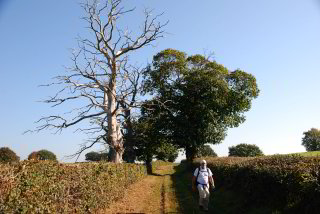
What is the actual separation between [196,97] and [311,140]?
64.6 m

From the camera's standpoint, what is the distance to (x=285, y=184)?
10766 millimetres

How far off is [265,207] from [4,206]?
28.3 ft

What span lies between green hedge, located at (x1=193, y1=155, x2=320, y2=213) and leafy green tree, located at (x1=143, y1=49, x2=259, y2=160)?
24331mm

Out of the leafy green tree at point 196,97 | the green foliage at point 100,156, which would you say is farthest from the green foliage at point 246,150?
the leafy green tree at point 196,97

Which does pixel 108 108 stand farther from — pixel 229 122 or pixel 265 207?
pixel 229 122

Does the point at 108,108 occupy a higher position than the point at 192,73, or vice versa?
the point at 192,73

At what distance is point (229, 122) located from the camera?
42750mm

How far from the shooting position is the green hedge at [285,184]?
927cm

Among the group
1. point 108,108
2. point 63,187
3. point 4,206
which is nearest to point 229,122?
point 108,108

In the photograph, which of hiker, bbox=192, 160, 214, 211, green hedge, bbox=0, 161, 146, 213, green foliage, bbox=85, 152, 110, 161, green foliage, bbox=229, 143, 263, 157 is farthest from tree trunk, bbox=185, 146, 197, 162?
green foliage, bbox=229, 143, 263, 157

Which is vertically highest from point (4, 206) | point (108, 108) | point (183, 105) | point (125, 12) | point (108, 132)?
point (125, 12)

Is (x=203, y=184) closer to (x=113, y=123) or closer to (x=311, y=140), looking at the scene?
(x=113, y=123)

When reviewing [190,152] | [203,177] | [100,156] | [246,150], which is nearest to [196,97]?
[190,152]

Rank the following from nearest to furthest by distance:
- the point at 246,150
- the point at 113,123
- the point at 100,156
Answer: the point at 113,123, the point at 100,156, the point at 246,150
